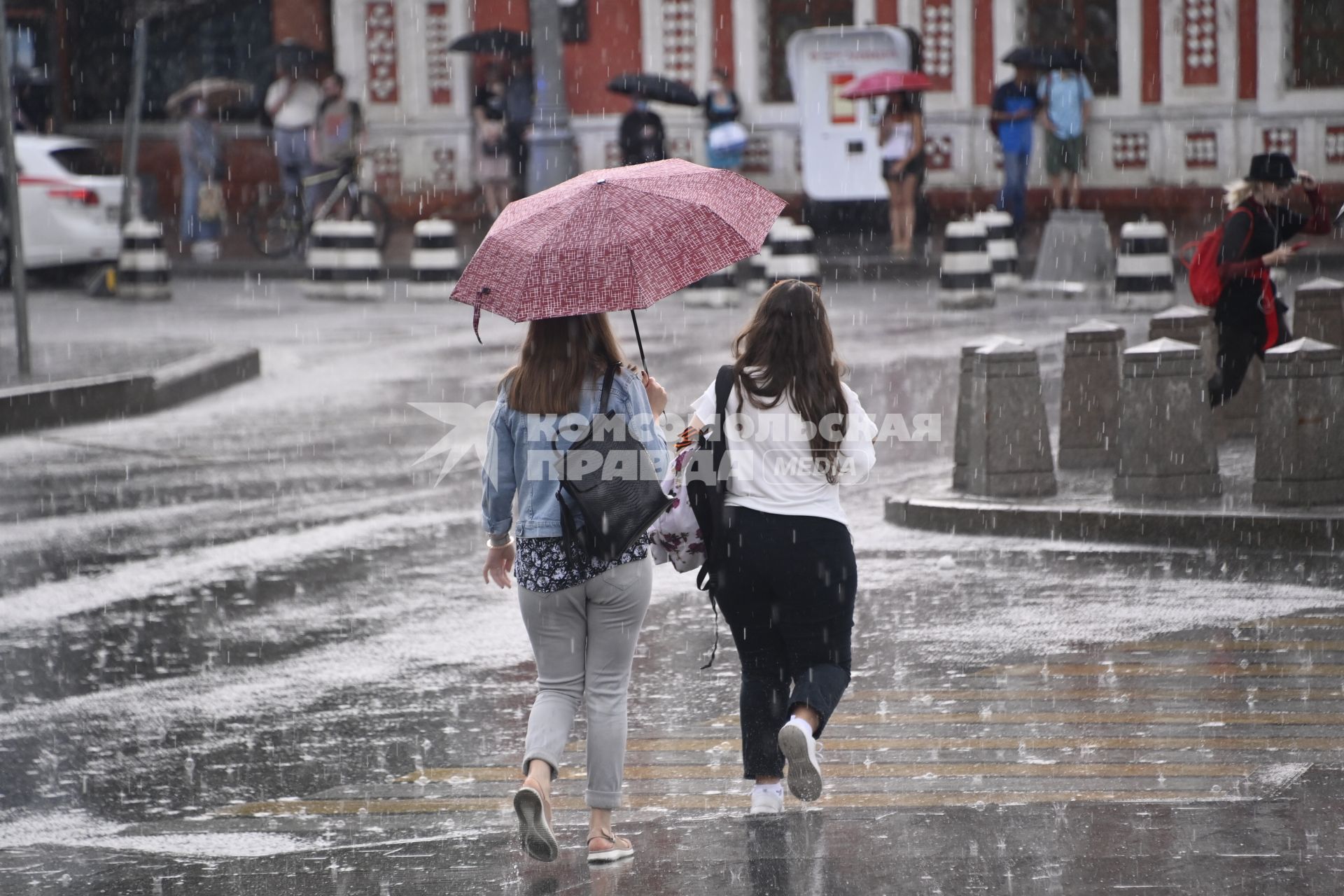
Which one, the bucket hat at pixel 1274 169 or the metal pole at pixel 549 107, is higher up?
the metal pole at pixel 549 107

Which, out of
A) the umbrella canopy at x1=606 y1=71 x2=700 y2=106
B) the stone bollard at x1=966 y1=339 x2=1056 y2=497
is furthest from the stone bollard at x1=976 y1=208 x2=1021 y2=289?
the stone bollard at x1=966 y1=339 x2=1056 y2=497

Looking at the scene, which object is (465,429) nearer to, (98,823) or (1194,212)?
(98,823)

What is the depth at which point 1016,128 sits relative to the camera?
76.6 feet

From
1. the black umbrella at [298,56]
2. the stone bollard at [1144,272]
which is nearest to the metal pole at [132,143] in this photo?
the black umbrella at [298,56]

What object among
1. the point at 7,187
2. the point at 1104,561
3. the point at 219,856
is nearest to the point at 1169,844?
the point at 219,856

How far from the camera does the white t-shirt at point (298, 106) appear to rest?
25.3 metres

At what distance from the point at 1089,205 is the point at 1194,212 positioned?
1.33 metres

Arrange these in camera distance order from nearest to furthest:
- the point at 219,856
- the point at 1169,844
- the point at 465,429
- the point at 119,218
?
the point at 1169,844
the point at 219,856
the point at 465,429
the point at 119,218

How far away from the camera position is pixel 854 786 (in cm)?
570

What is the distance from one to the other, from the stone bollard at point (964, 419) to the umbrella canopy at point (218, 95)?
63.9 ft

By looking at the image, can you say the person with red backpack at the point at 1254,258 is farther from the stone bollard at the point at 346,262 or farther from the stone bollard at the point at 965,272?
the stone bollard at the point at 346,262

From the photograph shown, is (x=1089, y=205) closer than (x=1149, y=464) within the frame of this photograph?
No

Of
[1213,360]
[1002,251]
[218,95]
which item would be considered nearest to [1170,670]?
[1213,360]

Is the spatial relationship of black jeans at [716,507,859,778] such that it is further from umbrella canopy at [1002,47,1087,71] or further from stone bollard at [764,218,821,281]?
umbrella canopy at [1002,47,1087,71]
